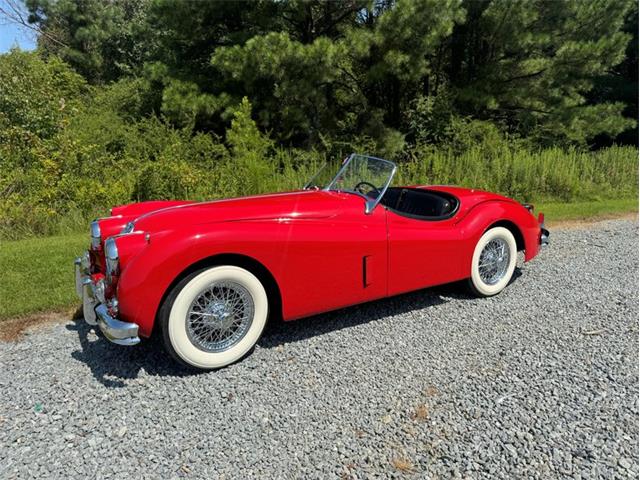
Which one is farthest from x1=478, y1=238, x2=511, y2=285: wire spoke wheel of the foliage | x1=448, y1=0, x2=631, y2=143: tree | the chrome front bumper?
x1=448, y1=0, x2=631, y2=143: tree

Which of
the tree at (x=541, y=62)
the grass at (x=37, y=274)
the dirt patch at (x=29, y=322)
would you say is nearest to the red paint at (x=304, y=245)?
the dirt patch at (x=29, y=322)

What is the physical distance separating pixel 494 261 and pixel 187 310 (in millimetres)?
→ 2922

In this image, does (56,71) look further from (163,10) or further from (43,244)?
(43,244)

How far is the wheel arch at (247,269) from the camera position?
283 centimetres

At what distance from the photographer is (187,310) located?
2.80 metres

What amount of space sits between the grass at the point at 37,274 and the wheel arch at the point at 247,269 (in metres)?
1.27

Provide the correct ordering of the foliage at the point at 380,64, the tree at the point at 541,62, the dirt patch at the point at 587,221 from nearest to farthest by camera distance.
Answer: the dirt patch at the point at 587,221 → the foliage at the point at 380,64 → the tree at the point at 541,62

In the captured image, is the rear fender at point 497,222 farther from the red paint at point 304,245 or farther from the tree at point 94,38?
the tree at point 94,38

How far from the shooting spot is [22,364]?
3.10 metres

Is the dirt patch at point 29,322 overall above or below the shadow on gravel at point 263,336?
above

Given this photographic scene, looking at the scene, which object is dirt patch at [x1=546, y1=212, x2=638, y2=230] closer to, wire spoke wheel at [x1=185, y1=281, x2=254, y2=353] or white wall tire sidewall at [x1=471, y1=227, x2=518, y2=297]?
white wall tire sidewall at [x1=471, y1=227, x2=518, y2=297]

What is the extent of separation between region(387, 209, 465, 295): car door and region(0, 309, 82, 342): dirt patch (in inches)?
111

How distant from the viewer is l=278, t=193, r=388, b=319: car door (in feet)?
10.3

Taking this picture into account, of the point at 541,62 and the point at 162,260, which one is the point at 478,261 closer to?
the point at 162,260
